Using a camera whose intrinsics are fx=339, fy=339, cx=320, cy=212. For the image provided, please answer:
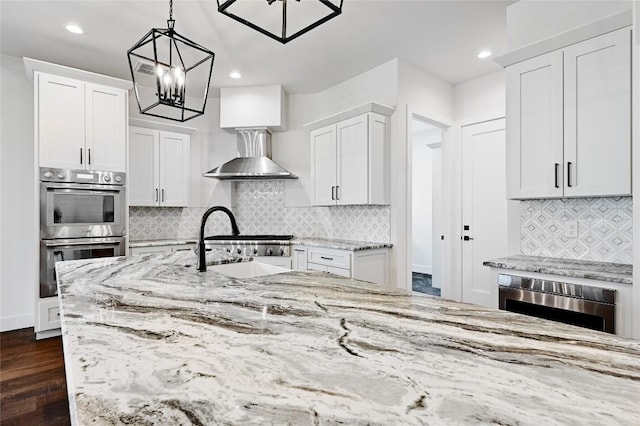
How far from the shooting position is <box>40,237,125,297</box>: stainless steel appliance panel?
318 cm

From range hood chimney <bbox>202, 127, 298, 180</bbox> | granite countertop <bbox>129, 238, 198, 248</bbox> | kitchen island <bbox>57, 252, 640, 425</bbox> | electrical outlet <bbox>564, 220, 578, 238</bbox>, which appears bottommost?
granite countertop <bbox>129, 238, 198, 248</bbox>

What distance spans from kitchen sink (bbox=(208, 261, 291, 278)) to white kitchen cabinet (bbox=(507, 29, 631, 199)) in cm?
184

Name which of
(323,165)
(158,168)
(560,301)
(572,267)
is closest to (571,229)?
(572,267)

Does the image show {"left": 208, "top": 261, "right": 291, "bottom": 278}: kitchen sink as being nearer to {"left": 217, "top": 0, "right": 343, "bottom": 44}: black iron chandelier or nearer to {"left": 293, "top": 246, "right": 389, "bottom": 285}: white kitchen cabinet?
{"left": 293, "top": 246, "right": 389, "bottom": 285}: white kitchen cabinet

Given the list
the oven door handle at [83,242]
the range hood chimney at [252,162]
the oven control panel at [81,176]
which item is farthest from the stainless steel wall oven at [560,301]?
the oven control panel at [81,176]

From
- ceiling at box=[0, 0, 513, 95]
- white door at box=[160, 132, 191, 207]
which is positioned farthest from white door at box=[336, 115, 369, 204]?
white door at box=[160, 132, 191, 207]

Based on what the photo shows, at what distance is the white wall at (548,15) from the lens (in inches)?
86.7

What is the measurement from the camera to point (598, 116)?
2.11 m

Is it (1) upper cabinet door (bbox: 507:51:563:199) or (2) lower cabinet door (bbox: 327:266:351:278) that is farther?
(2) lower cabinet door (bbox: 327:266:351:278)

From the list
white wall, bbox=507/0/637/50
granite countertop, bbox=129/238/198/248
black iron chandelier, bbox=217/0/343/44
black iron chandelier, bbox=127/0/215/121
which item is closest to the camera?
black iron chandelier, bbox=127/0/215/121

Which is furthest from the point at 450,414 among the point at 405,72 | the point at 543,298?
the point at 405,72

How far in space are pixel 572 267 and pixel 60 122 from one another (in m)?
4.42

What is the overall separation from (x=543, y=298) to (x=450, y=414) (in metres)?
1.97

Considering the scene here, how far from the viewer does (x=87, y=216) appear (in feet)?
11.1
